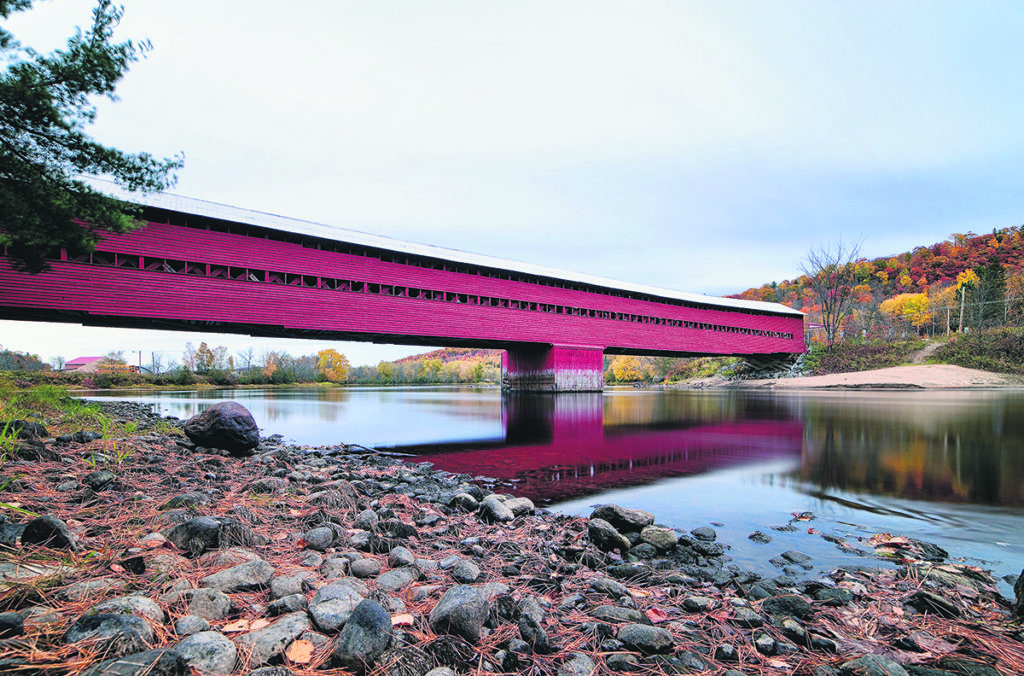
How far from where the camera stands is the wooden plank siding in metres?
14.7

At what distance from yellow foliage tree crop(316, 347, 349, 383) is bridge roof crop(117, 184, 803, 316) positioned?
1845 inches

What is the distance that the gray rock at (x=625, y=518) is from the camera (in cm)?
383

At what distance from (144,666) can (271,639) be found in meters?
0.40

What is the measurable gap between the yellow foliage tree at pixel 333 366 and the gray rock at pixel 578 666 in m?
67.0

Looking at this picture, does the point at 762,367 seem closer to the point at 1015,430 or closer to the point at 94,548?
the point at 1015,430

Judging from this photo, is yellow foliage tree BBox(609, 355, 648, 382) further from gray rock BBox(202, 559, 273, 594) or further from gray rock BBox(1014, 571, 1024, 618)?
gray rock BBox(202, 559, 273, 594)

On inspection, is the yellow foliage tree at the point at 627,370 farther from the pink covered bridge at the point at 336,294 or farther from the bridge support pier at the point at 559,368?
the bridge support pier at the point at 559,368

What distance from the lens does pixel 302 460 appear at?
21.1 feet

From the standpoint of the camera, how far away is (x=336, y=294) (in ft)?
61.6

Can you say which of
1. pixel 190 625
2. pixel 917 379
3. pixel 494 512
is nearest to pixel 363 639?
pixel 190 625

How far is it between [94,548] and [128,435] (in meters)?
5.23

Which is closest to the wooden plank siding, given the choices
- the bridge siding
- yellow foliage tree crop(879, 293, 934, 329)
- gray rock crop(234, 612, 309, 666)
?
the bridge siding

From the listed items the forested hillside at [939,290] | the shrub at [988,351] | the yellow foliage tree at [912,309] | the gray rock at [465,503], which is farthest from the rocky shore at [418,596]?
the yellow foliage tree at [912,309]

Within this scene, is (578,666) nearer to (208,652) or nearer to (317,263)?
(208,652)
